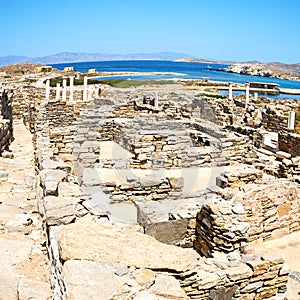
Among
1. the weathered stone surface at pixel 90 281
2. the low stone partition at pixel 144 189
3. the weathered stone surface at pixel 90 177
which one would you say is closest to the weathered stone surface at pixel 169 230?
the low stone partition at pixel 144 189

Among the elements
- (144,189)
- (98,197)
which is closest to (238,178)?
(144,189)

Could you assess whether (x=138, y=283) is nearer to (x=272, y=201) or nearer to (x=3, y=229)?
(x=3, y=229)

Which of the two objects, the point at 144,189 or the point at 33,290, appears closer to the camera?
the point at 33,290

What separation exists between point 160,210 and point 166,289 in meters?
3.23

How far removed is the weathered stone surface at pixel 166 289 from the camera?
3373mm

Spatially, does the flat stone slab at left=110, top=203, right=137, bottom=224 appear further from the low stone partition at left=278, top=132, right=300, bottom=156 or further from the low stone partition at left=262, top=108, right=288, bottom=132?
the low stone partition at left=262, top=108, right=288, bottom=132

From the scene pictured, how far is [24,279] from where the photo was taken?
13.0 ft

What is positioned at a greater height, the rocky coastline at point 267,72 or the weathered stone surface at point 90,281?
the rocky coastline at point 267,72

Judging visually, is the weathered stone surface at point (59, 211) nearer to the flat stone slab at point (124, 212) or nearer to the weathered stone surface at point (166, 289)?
the weathered stone surface at point (166, 289)

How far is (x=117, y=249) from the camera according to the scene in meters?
3.79

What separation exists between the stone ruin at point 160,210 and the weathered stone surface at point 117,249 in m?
0.01

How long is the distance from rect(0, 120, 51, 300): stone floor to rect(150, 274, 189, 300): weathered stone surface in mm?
1005

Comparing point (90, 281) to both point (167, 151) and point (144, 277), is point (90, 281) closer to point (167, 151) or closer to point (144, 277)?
point (144, 277)

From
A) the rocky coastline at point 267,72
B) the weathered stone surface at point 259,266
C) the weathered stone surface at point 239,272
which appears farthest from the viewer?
the rocky coastline at point 267,72
